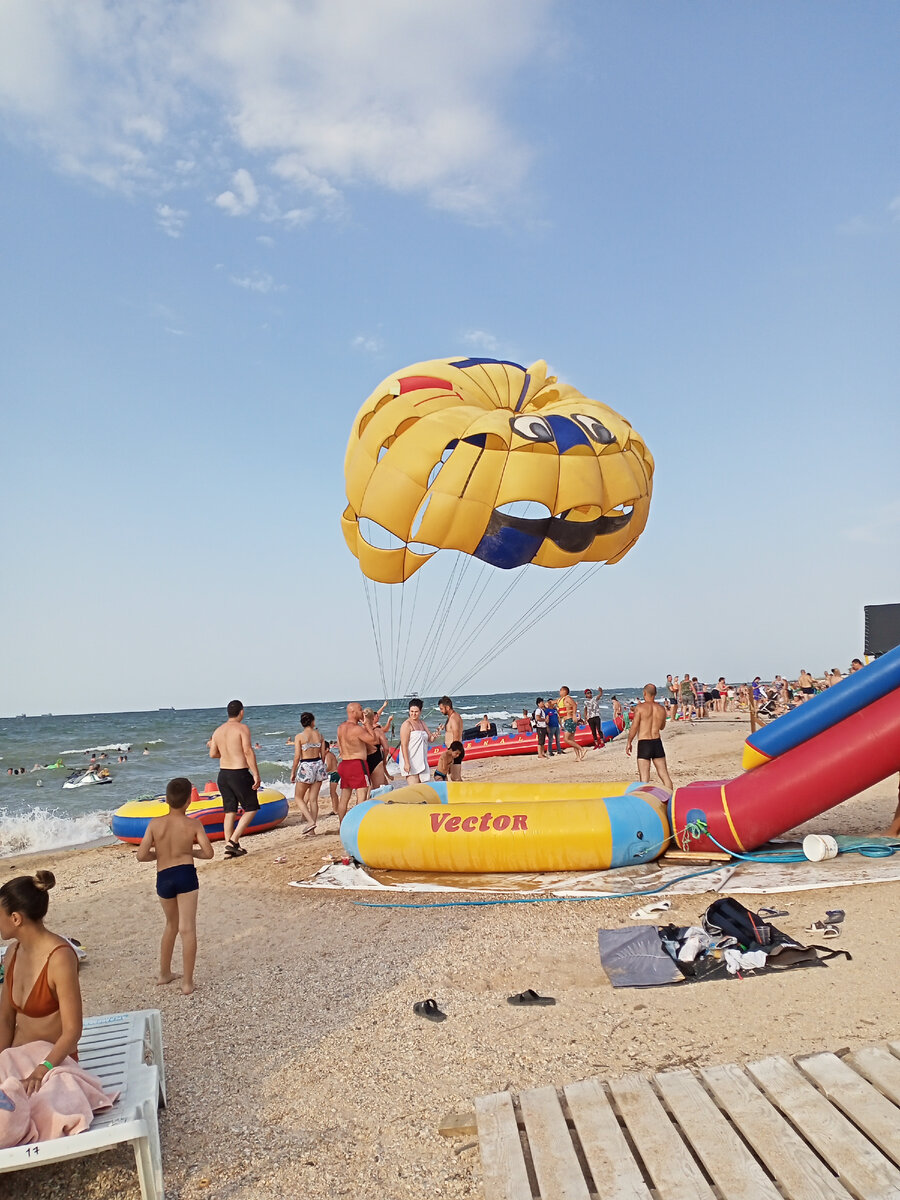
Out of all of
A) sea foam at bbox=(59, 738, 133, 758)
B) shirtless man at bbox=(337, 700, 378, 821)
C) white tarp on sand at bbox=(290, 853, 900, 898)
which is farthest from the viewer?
sea foam at bbox=(59, 738, 133, 758)

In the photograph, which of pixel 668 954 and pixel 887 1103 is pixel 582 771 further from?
pixel 887 1103

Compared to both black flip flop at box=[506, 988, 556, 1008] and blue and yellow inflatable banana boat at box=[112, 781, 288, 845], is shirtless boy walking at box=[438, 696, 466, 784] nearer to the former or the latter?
blue and yellow inflatable banana boat at box=[112, 781, 288, 845]

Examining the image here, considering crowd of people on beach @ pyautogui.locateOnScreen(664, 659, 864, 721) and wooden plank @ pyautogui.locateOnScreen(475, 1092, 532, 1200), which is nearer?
wooden plank @ pyautogui.locateOnScreen(475, 1092, 532, 1200)

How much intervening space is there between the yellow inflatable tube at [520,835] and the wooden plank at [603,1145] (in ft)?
12.8

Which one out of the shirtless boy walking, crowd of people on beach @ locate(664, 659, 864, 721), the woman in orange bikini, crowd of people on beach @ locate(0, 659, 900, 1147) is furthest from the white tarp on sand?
crowd of people on beach @ locate(664, 659, 864, 721)

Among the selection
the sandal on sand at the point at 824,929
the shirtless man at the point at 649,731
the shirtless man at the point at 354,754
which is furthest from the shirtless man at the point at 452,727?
the sandal on sand at the point at 824,929

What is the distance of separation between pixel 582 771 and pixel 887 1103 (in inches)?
524

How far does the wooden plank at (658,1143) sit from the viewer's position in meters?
2.60

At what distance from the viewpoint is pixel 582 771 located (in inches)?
634

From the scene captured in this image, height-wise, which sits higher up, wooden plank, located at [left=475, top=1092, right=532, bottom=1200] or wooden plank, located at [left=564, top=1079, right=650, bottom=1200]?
wooden plank, located at [left=564, top=1079, right=650, bottom=1200]

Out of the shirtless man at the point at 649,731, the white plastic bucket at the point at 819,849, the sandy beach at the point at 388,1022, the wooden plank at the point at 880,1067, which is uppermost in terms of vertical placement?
the shirtless man at the point at 649,731

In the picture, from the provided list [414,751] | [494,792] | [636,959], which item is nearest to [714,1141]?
[636,959]

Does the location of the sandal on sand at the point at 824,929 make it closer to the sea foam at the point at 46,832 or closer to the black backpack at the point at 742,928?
the black backpack at the point at 742,928

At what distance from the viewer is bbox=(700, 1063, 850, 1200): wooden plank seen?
8.39 feet
